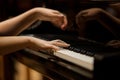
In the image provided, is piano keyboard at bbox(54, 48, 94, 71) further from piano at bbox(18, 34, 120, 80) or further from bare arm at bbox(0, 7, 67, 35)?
bare arm at bbox(0, 7, 67, 35)

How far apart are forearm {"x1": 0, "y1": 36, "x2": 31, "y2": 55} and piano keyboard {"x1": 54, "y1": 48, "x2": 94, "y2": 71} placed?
307 mm

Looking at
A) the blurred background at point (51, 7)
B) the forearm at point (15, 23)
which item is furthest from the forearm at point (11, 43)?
the blurred background at point (51, 7)

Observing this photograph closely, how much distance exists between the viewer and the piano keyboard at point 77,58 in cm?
124

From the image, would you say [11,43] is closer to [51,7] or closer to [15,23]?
[15,23]

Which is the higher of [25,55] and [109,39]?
[109,39]

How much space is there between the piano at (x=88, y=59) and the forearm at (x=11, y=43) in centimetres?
32

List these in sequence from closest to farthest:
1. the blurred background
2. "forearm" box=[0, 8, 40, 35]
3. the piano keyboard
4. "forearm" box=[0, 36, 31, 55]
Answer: "forearm" box=[0, 36, 31, 55]
the piano keyboard
"forearm" box=[0, 8, 40, 35]
the blurred background

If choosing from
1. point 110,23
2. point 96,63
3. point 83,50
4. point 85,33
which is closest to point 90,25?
point 85,33

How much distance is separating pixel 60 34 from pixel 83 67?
808mm

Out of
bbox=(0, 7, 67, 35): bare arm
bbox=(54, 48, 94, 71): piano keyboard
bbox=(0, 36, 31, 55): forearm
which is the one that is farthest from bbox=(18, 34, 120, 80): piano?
bbox=(0, 36, 31, 55): forearm

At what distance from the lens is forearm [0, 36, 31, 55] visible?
107 centimetres

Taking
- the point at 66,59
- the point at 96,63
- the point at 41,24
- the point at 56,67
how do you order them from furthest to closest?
the point at 41,24, the point at 56,67, the point at 66,59, the point at 96,63

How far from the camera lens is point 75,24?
6.12 feet

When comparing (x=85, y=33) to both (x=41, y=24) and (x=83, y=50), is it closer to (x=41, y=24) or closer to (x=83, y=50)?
(x=83, y=50)
